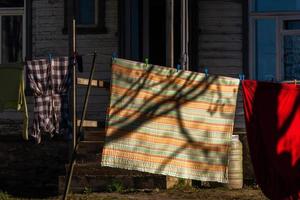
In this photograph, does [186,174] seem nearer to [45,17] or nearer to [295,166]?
[295,166]

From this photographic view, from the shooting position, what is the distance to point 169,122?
931 centimetres

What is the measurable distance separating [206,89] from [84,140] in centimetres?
388

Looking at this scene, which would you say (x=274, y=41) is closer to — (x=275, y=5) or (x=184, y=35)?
(x=275, y=5)


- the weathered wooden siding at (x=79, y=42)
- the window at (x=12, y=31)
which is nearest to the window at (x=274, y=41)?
the weathered wooden siding at (x=79, y=42)

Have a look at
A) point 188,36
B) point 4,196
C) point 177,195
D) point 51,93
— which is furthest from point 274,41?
point 4,196

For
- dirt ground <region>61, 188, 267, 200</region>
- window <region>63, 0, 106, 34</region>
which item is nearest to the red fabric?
dirt ground <region>61, 188, 267, 200</region>

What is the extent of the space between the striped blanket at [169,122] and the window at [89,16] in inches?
177

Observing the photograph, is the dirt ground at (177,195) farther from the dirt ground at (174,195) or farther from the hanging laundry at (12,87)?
the hanging laundry at (12,87)

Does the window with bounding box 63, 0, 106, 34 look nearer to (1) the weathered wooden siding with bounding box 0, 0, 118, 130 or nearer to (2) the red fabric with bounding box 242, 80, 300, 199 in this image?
(1) the weathered wooden siding with bounding box 0, 0, 118, 130

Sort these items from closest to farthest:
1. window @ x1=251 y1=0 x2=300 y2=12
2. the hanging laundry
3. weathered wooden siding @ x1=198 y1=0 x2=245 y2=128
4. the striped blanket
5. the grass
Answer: the striped blanket, the hanging laundry, the grass, window @ x1=251 y1=0 x2=300 y2=12, weathered wooden siding @ x1=198 y1=0 x2=245 y2=128

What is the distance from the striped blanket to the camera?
927cm

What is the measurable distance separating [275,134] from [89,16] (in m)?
5.93

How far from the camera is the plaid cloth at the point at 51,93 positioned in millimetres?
10828

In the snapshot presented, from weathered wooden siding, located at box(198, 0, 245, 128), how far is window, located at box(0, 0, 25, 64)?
12.2 feet
